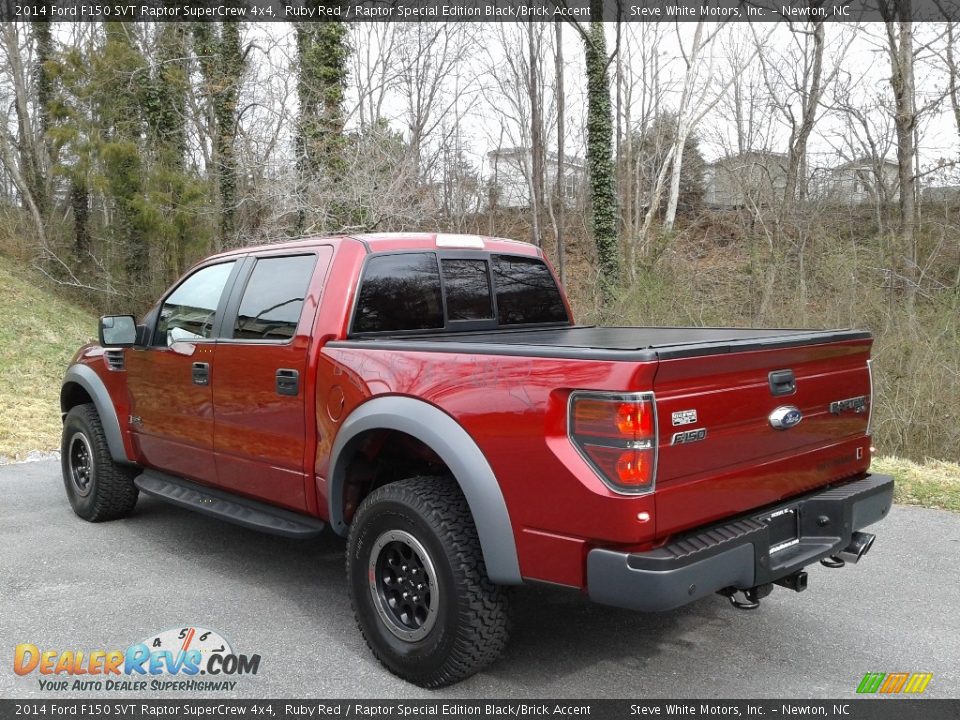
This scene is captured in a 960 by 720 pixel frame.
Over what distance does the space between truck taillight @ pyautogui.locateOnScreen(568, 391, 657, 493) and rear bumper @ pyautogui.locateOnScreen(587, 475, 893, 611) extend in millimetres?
257

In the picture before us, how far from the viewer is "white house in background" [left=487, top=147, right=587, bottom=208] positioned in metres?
26.9

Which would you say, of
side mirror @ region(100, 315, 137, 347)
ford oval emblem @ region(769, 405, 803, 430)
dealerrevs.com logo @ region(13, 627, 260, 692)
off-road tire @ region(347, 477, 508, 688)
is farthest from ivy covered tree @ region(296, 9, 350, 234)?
ford oval emblem @ region(769, 405, 803, 430)

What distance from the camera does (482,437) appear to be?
9.78 ft

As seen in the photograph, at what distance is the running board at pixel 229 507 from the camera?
3973mm

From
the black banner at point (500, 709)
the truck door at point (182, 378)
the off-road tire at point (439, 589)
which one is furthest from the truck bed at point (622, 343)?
the black banner at point (500, 709)

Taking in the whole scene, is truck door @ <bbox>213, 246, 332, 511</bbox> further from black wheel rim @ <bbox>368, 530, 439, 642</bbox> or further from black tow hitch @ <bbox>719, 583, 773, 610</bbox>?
black tow hitch @ <bbox>719, 583, 773, 610</bbox>

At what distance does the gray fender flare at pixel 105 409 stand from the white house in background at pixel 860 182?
12.8 m

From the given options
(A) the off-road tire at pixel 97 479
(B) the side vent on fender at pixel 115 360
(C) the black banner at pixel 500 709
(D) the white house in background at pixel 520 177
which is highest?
(D) the white house in background at pixel 520 177

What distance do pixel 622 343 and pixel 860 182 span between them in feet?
46.0

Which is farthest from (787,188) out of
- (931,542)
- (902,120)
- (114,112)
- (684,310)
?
(114,112)

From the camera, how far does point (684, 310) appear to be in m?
12.3

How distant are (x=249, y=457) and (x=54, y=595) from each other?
52.2 inches

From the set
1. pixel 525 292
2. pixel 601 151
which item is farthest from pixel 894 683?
pixel 601 151

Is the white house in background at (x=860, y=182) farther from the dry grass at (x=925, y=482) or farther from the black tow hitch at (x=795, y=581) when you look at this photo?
the black tow hitch at (x=795, y=581)
